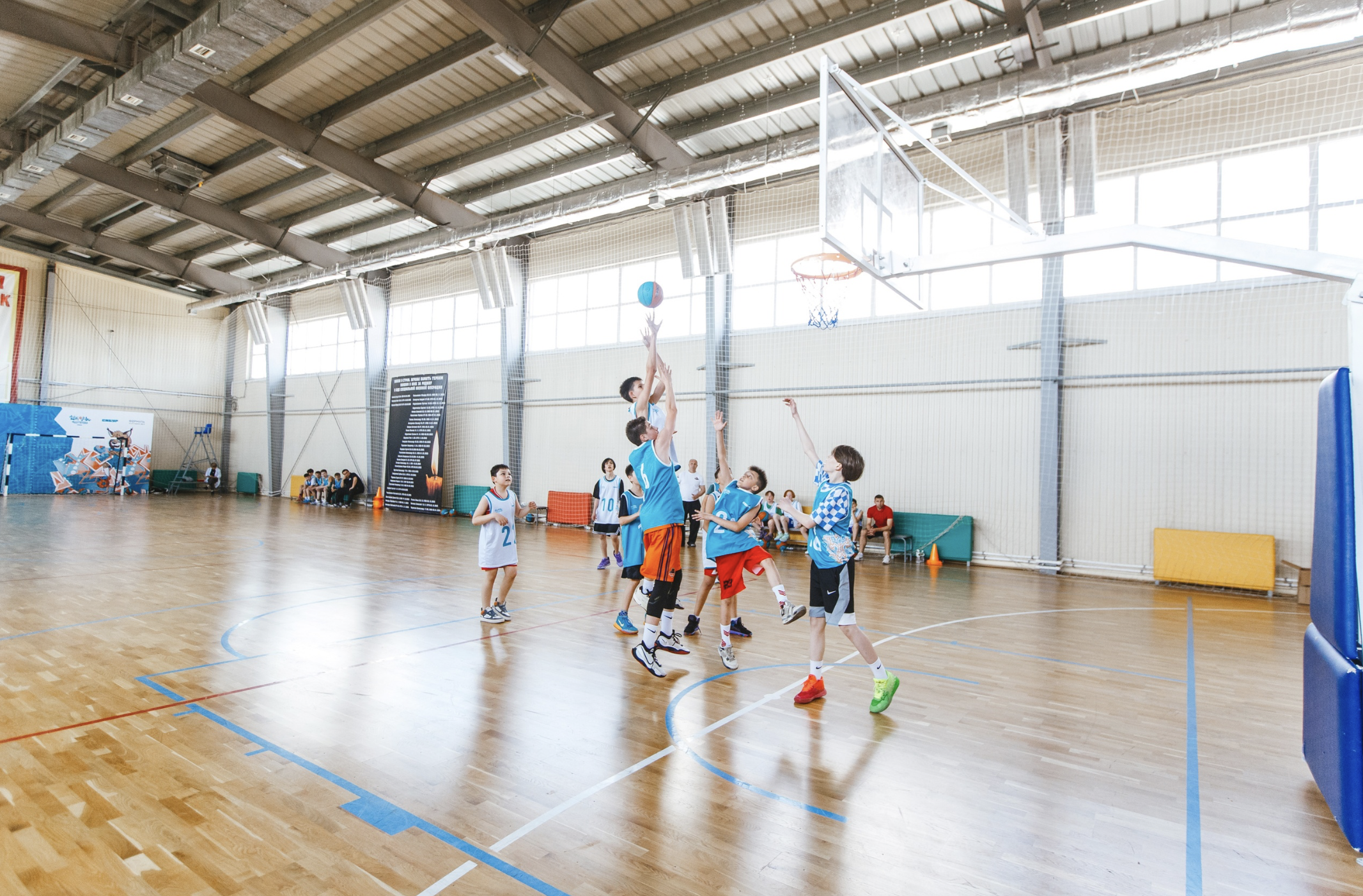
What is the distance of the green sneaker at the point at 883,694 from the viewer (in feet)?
13.7

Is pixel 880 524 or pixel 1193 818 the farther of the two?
pixel 880 524

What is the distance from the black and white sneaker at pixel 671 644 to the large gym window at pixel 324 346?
742 inches

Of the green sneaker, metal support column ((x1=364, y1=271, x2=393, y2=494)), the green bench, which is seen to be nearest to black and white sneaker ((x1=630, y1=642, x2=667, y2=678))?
the green sneaker

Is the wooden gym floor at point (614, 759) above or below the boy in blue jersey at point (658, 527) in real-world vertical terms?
below

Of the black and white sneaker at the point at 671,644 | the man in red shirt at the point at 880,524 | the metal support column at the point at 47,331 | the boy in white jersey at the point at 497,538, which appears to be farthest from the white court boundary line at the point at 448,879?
the metal support column at the point at 47,331

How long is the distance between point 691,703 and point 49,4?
505 inches

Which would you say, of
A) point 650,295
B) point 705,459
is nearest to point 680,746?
point 650,295

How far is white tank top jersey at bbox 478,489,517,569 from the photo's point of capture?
248 inches

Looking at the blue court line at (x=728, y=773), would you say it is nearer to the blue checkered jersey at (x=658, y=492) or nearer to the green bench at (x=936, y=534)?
the blue checkered jersey at (x=658, y=492)

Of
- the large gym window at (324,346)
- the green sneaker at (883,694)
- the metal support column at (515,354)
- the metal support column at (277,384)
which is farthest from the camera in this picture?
the metal support column at (277,384)

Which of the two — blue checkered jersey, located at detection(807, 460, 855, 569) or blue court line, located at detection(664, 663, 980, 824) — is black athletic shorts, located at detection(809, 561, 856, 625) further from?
blue court line, located at detection(664, 663, 980, 824)

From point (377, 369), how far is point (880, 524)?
1532 centimetres

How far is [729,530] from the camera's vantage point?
5457 millimetres

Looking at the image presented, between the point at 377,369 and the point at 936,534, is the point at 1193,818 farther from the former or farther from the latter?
the point at 377,369
